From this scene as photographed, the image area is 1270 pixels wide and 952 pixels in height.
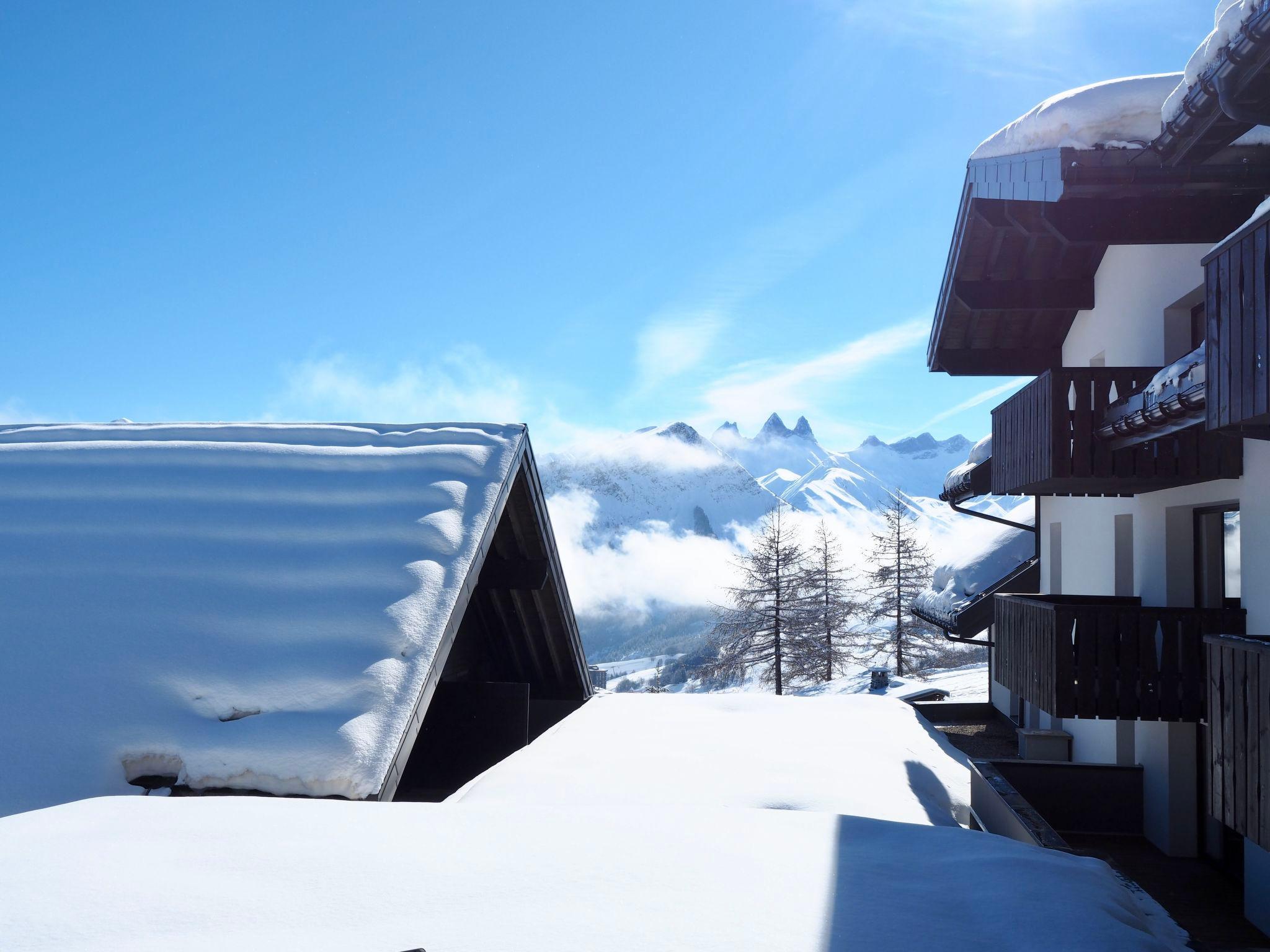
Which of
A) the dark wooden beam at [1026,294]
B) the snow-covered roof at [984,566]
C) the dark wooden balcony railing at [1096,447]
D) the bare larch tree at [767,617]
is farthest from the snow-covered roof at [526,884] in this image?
the bare larch tree at [767,617]

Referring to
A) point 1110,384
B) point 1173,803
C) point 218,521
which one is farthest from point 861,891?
point 1173,803

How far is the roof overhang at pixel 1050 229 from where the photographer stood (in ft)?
25.5

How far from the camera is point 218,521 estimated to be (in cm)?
576

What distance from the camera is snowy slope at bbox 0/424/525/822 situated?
4.13 metres

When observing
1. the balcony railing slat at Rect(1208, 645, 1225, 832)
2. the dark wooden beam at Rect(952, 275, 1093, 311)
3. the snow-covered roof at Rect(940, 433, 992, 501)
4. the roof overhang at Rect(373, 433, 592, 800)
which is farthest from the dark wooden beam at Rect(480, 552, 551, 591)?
the snow-covered roof at Rect(940, 433, 992, 501)

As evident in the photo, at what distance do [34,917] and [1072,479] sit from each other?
29.7 feet

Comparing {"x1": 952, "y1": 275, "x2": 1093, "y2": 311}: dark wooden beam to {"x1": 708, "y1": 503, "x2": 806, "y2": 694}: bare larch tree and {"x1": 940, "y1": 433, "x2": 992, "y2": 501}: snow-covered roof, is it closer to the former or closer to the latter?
{"x1": 940, "y1": 433, "x2": 992, "y2": 501}: snow-covered roof

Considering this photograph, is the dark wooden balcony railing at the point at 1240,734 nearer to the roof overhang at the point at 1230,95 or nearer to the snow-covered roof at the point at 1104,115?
the roof overhang at the point at 1230,95

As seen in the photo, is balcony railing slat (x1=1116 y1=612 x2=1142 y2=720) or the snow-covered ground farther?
the snow-covered ground

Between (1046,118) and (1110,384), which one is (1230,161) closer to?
(1046,118)

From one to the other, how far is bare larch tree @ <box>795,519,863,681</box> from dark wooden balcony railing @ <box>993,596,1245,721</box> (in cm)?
2513

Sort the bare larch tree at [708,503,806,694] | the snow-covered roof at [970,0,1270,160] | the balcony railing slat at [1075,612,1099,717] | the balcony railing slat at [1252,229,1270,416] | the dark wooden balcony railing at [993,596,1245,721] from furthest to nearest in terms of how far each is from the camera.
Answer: the bare larch tree at [708,503,806,694]
the balcony railing slat at [1075,612,1099,717]
the dark wooden balcony railing at [993,596,1245,721]
the snow-covered roof at [970,0,1270,160]
the balcony railing slat at [1252,229,1270,416]

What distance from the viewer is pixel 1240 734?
557 centimetres

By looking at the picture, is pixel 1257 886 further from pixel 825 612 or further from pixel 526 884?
pixel 825 612
